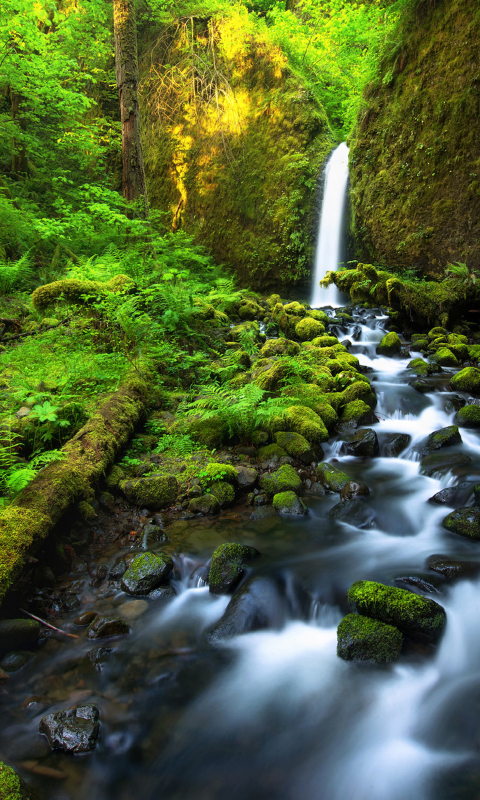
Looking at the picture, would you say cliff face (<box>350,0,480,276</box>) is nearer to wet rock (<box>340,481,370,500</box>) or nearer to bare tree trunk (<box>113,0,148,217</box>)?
bare tree trunk (<box>113,0,148,217</box>)

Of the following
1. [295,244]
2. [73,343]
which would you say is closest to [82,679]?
[73,343]

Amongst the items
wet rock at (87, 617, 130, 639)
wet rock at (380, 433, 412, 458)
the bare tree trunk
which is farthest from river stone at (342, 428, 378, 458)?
the bare tree trunk

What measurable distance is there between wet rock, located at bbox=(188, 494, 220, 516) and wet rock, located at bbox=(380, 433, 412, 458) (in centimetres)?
242

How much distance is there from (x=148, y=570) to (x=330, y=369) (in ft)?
14.7

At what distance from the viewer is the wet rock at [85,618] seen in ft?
9.73

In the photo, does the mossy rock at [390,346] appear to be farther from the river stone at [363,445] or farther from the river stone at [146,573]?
the river stone at [146,573]

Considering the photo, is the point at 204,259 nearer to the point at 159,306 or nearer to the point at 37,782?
the point at 159,306

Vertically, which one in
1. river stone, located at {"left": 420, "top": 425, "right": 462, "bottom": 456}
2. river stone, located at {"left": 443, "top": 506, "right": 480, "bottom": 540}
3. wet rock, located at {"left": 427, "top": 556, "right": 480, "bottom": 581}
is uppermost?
river stone, located at {"left": 420, "top": 425, "right": 462, "bottom": 456}

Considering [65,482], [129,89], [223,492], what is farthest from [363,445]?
[129,89]

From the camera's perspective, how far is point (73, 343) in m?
6.16

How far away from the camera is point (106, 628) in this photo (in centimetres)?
293

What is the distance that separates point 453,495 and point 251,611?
2.50 metres

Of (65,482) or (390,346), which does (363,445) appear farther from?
(390,346)

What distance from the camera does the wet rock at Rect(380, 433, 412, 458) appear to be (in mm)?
5414
